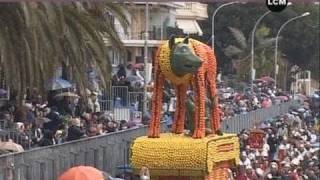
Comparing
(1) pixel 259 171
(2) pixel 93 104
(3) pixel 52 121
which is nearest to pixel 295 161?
(1) pixel 259 171

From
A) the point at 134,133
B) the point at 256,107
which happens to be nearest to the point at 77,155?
the point at 134,133

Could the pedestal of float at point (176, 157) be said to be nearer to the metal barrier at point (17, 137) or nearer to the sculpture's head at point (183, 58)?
the sculpture's head at point (183, 58)

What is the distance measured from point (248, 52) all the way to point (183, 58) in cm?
4634

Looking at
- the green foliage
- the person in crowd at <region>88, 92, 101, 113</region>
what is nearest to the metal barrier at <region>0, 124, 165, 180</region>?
the person in crowd at <region>88, 92, 101, 113</region>

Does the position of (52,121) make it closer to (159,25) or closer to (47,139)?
(47,139)

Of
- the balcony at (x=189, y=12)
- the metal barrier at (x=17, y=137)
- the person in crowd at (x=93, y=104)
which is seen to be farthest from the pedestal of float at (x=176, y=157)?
the balcony at (x=189, y=12)

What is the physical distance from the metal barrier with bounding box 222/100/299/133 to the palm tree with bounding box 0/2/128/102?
9632mm

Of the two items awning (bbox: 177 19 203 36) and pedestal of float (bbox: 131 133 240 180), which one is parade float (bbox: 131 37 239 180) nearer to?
pedestal of float (bbox: 131 133 240 180)

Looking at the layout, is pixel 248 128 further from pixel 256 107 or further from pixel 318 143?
pixel 256 107

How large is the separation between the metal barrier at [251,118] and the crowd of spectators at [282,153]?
361mm

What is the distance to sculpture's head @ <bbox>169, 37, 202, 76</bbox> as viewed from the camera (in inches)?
671

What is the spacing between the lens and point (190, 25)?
218 feet

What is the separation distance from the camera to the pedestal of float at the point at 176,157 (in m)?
17.1

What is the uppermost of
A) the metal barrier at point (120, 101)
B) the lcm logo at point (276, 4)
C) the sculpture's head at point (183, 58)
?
the lcm logo at point (276, 4)
